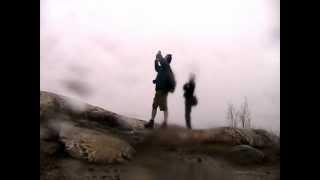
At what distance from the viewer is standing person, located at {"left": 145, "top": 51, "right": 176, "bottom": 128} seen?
158 inches

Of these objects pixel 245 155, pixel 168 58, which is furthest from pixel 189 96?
pixel 245 155

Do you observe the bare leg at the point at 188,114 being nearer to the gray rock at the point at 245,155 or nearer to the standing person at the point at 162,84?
the standing person at the point at 162,84

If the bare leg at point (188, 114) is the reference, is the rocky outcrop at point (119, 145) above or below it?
below

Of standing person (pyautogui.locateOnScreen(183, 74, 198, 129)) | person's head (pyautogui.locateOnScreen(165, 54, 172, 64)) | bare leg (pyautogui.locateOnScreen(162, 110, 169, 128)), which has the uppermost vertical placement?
person's head (pyautogui.locateOnScreen(165, 54, 172, 64))

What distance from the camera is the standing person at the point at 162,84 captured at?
4.02 m

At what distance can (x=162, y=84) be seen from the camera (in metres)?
4.03

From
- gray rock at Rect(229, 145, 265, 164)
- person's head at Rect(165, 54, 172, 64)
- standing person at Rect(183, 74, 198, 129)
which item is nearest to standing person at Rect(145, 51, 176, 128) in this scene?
person's head at Rect(165, 54, 172, 64)

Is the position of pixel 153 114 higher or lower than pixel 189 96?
lower

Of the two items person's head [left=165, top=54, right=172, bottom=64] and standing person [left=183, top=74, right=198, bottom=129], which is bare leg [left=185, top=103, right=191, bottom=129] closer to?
standing person [left=183, top=74, right=198, bottom=129]

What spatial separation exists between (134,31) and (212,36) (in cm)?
70

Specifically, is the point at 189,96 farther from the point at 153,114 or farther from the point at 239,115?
the point at 239,115

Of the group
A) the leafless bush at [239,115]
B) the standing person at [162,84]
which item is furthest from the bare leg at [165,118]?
→ the leafless bush at [239,115]

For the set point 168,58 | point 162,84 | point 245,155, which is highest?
point 168,58
